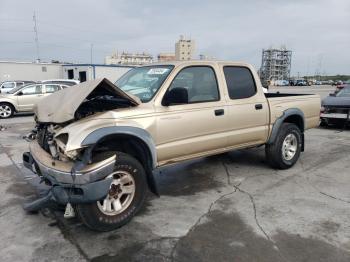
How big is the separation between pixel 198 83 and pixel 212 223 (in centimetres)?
201

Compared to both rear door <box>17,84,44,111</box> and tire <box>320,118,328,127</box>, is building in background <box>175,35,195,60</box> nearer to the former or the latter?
tire <box>320,118,328,127</box>

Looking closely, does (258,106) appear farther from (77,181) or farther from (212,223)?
(77,181)

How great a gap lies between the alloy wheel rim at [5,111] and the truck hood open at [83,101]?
43.0 ft

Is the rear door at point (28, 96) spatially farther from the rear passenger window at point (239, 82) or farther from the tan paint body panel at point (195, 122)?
the tan paint body panel at point (195, 122)

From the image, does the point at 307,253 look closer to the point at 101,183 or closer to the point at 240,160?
the point at 101,183

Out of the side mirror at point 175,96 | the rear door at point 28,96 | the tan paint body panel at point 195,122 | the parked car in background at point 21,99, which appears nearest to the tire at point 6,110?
the parked car in background at point 21,99

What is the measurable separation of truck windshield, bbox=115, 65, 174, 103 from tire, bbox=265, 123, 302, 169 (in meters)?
2.50

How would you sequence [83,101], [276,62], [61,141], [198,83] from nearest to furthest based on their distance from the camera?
[61,141] < [83,101] < [198,83] < [276,62]

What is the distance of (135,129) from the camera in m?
4.16

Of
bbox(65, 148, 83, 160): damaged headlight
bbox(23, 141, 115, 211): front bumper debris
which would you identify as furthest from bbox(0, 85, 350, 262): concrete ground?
bbox(65, 148, 83, 160): damaged headlight

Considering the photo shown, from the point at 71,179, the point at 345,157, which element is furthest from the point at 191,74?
the point at 345,157

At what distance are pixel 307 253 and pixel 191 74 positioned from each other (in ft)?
9.03

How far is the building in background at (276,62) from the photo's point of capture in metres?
123

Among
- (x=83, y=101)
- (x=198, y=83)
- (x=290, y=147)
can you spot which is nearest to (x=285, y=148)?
(x=290, y=147)
